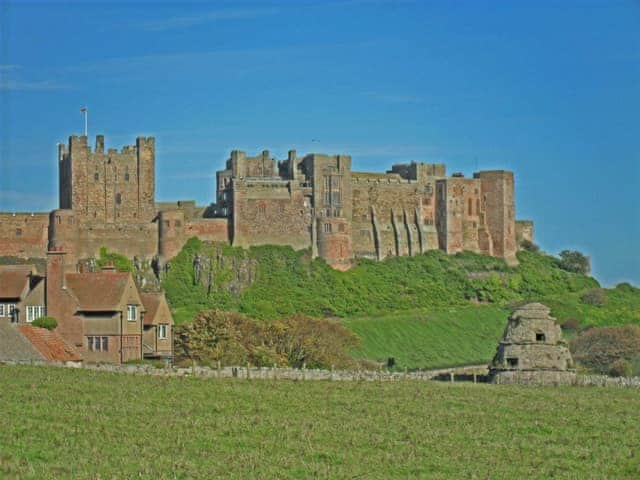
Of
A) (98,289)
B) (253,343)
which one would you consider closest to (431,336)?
(253,343)

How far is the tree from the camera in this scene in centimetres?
11222

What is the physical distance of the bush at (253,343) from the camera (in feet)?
207

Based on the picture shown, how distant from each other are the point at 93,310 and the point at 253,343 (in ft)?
41.2

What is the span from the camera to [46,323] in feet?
181

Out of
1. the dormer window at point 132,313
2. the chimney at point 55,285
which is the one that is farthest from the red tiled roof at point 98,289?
the dormer window at point 132,313

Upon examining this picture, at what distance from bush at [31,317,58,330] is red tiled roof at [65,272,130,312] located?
106 cm

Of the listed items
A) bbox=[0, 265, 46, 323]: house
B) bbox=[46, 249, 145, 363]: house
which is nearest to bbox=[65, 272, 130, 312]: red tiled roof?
bbox=[46, 249, 145, 363]: house

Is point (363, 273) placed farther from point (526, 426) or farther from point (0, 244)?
point (526, 426)

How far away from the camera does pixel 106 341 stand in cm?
5606

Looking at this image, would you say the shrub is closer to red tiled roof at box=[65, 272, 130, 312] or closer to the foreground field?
red tiled roof at box=[65, 272, 130, 312]

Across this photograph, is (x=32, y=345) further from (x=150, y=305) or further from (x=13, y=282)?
(x=150, y=305)

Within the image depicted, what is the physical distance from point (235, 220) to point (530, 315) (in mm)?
35888

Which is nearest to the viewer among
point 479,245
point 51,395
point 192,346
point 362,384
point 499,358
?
point 51,395

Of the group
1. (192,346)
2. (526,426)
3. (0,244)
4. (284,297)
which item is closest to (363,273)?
(284,297)
